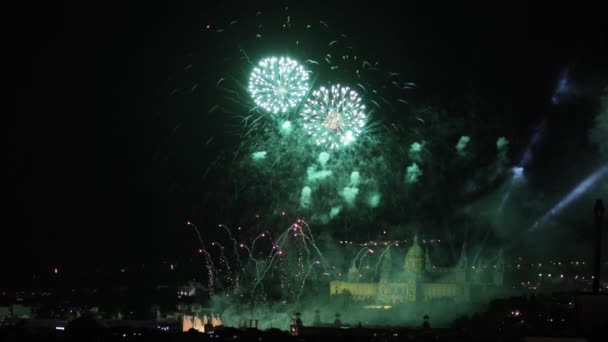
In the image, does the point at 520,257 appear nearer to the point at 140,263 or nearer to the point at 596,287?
the point at 140,263

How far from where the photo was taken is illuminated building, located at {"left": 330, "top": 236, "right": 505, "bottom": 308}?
4240 inches

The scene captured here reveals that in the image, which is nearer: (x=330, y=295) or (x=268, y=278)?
(x=268, y=278)

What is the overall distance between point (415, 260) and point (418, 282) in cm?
307

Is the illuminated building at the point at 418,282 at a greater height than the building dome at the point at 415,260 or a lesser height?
lesser

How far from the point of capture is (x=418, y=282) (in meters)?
114

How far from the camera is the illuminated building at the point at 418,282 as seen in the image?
107688mm

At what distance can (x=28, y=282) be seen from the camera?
92.1m

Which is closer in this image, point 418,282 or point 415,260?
point 415,260

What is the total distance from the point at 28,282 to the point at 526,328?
59363 millimetres

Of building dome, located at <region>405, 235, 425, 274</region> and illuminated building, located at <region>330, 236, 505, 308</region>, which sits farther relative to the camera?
building dome, located at <region>405, 235, 425, 274</region>

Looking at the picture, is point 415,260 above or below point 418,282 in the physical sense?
above

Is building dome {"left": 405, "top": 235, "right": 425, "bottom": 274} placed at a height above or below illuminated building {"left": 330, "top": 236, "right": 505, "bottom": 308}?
above

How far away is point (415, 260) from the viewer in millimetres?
113188

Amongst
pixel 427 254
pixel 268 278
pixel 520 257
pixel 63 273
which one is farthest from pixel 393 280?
pixel 63 273
